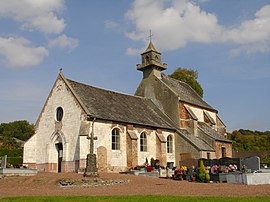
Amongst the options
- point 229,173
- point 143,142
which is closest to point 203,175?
point 229,173

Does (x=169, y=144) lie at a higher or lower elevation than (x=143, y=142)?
lower

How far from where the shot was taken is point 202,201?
1006cm

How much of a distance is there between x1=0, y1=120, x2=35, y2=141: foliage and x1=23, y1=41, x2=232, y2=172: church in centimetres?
6116

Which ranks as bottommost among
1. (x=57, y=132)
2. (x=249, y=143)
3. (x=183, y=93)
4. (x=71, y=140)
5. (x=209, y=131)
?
(x=71, y=140)

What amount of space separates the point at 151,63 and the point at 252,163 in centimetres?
2030

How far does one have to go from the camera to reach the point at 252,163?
67.8ft

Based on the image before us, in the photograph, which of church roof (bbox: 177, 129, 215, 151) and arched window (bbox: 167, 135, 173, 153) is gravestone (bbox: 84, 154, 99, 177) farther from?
church roof (bbox: 177, 129, 215, 151)

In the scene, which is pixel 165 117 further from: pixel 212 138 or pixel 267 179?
pixel 267 179

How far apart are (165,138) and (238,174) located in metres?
14.1

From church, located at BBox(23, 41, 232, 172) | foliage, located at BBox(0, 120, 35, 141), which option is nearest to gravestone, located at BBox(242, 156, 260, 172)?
church, located at BBox(23, 41, 232, 172)

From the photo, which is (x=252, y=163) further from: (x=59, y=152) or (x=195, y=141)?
(x=59, y=152)

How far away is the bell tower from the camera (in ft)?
126

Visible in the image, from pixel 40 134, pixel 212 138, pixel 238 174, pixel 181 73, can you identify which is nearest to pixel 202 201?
pixel 238 174

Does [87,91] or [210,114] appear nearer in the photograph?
[87,91]
